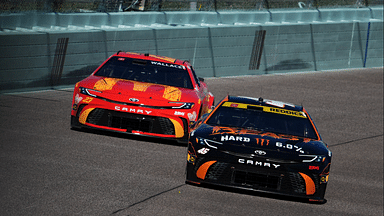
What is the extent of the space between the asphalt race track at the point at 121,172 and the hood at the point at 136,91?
812mm

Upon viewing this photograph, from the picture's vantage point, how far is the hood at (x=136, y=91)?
952 centimetres

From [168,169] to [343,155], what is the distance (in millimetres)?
4153

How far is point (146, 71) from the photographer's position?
1072cm

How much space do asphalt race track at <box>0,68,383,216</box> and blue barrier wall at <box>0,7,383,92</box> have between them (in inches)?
30.8

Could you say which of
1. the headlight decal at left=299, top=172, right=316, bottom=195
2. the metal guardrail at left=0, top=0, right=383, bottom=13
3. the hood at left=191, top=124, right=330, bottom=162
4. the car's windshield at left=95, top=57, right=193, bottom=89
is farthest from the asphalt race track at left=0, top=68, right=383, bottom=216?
the metal guardrail at left=0, top=0, right=383, bottom=13

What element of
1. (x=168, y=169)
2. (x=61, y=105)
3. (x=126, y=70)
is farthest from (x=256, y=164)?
(x=61, y=105)

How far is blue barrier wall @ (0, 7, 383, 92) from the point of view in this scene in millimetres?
13992

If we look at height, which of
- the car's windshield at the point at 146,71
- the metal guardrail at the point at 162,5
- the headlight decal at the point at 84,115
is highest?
the metal guardrail at the point at 162,5

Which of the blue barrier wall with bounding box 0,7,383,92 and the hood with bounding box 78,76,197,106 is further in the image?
the blue barrier wall with bounding box 0,7,383,92

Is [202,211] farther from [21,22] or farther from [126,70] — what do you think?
[21,22]

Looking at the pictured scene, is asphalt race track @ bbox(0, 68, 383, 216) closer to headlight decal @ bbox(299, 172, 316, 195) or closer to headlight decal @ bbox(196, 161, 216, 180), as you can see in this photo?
headlight decal @ bbox(299, 172, 316, 195)

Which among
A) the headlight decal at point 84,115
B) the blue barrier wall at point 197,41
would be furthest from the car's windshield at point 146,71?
the blue barrier wall at point 197,41

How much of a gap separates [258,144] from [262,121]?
1108mm

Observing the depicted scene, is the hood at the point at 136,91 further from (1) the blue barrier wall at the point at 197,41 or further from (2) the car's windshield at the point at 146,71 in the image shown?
(1) the blue barrier wall at the point at 197,41
